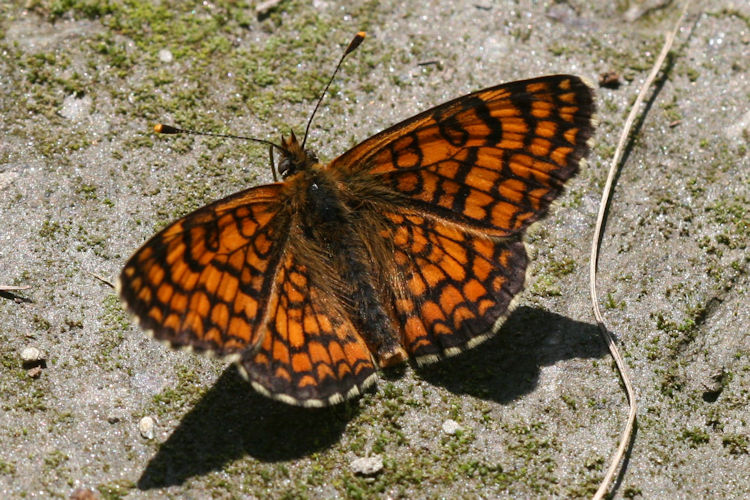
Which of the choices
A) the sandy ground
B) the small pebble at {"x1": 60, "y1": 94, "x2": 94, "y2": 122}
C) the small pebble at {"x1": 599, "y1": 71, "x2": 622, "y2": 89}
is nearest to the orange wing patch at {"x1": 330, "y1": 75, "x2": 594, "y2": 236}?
the sandy ground

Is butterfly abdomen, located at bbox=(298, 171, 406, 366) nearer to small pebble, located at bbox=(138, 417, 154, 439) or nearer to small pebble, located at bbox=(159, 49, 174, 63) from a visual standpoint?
small pebble, located at bbox=(138, 417, 154, 439)

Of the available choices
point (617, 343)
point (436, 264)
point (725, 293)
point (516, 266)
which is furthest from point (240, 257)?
point (725, 293)

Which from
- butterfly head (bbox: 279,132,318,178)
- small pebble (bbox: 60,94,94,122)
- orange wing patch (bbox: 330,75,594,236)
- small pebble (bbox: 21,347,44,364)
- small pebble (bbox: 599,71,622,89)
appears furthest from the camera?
small pebble (bbox: 599,71,622,89)

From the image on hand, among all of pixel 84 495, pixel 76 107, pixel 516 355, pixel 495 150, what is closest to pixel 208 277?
pixel 84 495

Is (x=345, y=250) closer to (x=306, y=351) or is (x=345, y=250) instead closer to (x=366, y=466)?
(x=306, y=351)

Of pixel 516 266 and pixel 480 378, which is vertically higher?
pixel 516 266

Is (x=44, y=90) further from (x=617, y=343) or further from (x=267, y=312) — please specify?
(x=617, y=343)
